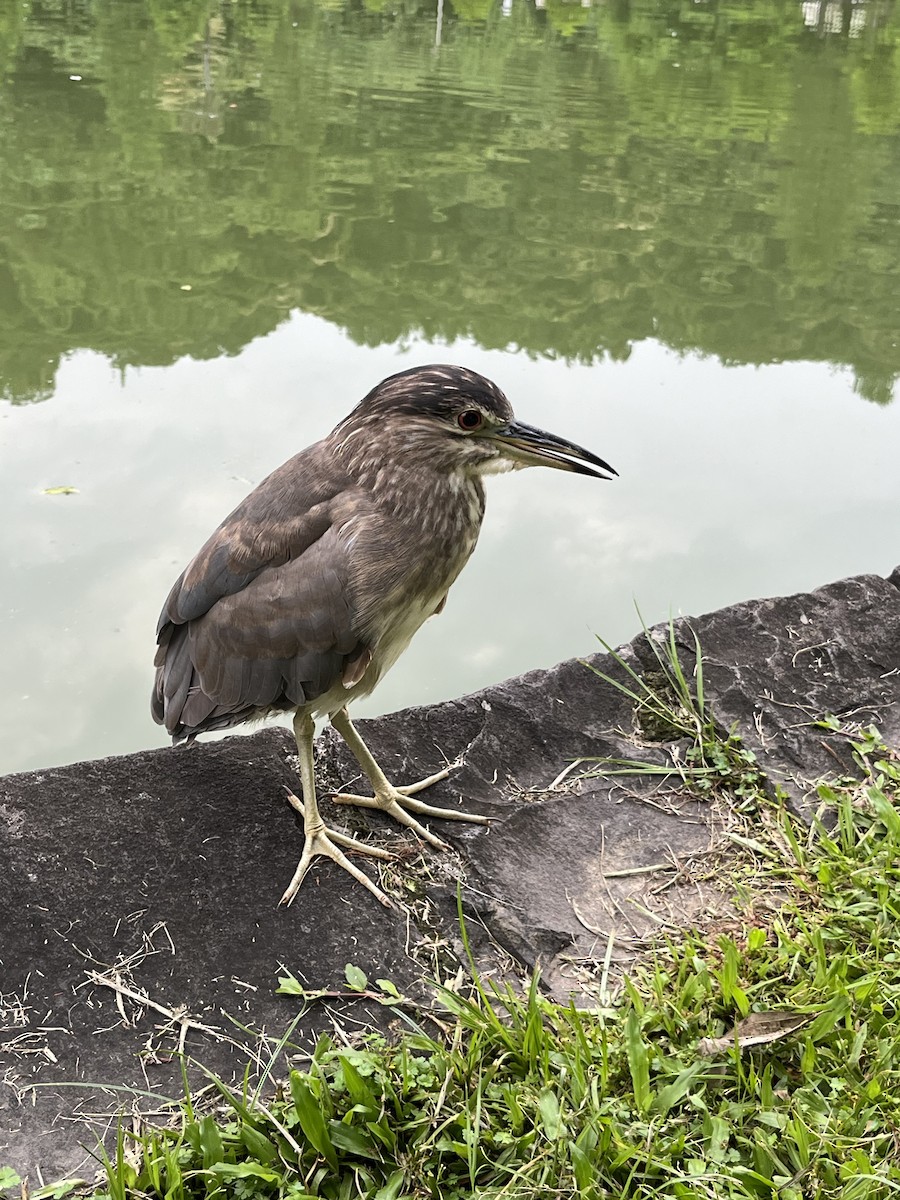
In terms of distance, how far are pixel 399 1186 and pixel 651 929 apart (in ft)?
2.99

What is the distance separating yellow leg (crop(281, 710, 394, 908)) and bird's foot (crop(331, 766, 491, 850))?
12 centimetres

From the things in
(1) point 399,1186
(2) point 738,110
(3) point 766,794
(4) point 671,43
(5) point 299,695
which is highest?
(4) point 671,43

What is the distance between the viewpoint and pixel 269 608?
2.65 meters

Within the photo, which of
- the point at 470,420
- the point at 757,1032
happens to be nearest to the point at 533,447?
the point at 470,420

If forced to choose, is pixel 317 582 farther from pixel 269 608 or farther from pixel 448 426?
pixel 448 426

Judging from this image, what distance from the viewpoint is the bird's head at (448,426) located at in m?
2.58

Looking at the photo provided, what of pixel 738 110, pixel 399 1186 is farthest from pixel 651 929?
pixel 738 110

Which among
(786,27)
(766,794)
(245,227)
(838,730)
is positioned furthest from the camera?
(786,27)

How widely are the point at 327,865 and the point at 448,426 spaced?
1.15m

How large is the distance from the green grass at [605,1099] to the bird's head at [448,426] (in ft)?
3.94

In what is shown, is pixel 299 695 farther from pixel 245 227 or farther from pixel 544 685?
pixel 245 227

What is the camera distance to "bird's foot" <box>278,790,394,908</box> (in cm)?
266

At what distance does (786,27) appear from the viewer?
20891 millimetres

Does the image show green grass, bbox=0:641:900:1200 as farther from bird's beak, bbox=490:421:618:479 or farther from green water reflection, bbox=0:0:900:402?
green water reflection, bbox=0:0:900:402
